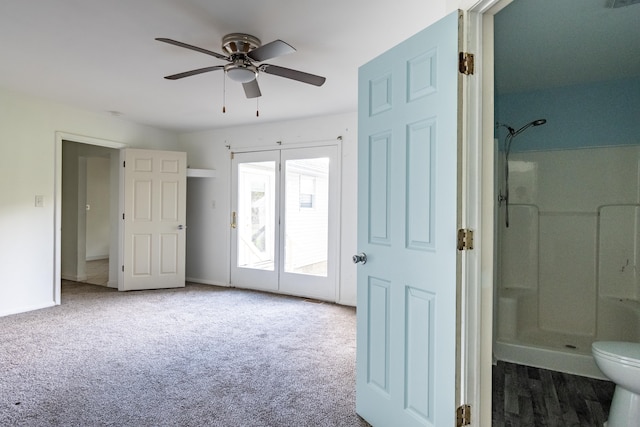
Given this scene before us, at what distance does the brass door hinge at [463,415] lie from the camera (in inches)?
61.4

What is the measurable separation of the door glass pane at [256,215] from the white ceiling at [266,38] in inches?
64.2

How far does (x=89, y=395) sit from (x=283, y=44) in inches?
96.0

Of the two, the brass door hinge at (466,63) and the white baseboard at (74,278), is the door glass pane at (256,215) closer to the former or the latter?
the white baseboard at (74,278)

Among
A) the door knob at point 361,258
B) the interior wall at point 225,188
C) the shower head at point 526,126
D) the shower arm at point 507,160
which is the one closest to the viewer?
the door knob at point 361,258

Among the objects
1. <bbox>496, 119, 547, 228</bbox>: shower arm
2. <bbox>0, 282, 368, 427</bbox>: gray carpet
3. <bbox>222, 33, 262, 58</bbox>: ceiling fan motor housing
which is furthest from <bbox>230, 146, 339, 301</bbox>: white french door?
<bbox>222, 33, 262, 58</bbox>: ceiling fan motor housing

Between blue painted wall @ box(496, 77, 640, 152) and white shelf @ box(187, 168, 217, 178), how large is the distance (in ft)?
13.0

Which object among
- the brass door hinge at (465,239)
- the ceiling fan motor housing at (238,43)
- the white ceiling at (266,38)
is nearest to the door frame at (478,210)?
the brass door hinge at (465,239)

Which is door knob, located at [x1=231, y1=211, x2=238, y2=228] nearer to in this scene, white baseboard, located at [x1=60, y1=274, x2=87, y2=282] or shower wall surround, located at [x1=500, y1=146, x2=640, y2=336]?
white baseboard, located at [x1=60, y1=274, x2=87, y2=282]

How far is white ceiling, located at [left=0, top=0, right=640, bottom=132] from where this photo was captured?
223 cm

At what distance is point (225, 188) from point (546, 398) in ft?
15.0

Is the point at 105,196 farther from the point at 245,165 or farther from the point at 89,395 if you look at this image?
the point at 89,395

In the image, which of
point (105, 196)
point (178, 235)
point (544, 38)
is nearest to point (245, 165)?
point (178, 235)

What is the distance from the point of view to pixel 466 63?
1.57 meters

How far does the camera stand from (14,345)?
3.10m
